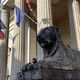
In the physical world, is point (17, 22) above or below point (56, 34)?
above

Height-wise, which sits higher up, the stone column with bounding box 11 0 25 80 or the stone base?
the stone column with bounding box 11 0 25 80

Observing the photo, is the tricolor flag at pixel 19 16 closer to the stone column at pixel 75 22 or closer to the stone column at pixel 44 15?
the stone column at pixel 44 15

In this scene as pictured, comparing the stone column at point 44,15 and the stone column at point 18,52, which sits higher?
the stone column at point 44,15

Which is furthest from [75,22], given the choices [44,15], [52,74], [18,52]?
[52,74]

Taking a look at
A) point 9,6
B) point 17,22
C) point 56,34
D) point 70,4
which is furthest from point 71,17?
point 56,34

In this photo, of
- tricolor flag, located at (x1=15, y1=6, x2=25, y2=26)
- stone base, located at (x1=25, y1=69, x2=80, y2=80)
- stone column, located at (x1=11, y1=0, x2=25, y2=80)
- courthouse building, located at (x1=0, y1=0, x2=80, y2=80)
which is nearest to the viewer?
stone base, located at (x1=25, y1=69, x2=80, y2=80)

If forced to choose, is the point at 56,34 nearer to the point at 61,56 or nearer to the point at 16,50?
the point at 61,56

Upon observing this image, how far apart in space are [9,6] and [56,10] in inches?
285

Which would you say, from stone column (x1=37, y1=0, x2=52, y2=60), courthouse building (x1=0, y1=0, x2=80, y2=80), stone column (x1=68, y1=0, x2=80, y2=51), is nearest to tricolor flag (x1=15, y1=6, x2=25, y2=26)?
courthouse building (x1=0, y1=0, x2=80, y2=80)

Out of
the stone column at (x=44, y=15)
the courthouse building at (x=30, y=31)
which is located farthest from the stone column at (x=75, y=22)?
the stone column at (x=44, y=15)

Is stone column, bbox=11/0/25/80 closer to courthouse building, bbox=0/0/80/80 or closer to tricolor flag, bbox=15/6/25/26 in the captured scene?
courthouse building, bbox=0/0/80/80

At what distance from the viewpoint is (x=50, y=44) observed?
5.95 metres

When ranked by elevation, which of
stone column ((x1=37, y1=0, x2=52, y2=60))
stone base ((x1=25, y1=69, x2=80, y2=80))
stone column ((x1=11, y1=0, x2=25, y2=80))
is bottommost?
stone base ((x1=25, y1=69, x2=80, y2=80))

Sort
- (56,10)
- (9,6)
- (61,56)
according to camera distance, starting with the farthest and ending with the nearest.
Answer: (56,10), (9,6), (61,56)
